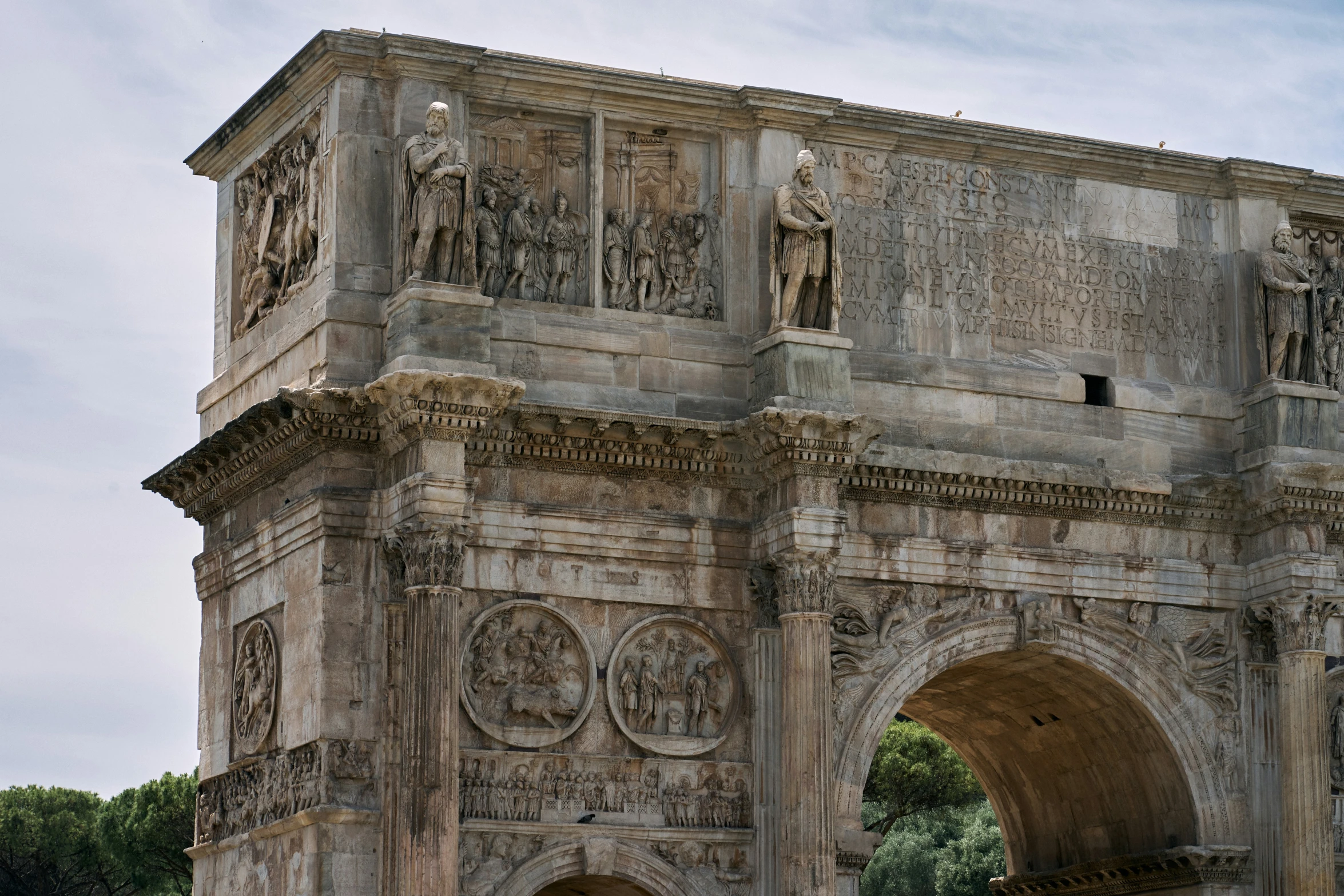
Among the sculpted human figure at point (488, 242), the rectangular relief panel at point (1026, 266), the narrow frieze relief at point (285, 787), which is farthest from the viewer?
the rectangular relief panel at point (1026, 266)

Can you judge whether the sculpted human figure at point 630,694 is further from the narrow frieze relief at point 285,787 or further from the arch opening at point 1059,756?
the arch opening at point 1059,756

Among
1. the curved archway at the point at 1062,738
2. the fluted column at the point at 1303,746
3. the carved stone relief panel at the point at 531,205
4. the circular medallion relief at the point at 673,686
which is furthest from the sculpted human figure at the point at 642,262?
the fluted column at the point at 1303,746

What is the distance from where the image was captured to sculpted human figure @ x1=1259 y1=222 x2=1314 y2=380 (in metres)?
25.7

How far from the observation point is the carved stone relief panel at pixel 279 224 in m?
23.7

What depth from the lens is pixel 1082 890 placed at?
27.0 m

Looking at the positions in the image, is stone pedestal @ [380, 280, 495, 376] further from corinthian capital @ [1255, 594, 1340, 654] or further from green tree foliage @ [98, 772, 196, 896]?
green tree foliage @ [98, 772, 196, 896]

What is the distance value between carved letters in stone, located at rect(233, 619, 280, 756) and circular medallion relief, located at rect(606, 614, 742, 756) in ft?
10.2

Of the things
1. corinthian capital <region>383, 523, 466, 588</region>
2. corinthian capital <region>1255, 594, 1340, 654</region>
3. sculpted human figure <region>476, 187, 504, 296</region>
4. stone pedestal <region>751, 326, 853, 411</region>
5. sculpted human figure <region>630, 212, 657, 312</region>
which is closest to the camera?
corinthian capital <region>383, 523, 466, 588</region>

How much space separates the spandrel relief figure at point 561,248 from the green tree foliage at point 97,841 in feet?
99.3

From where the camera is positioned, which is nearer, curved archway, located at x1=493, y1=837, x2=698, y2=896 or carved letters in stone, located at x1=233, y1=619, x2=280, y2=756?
curved archway, located at x1=493, y1=837, x2=698, y2=896

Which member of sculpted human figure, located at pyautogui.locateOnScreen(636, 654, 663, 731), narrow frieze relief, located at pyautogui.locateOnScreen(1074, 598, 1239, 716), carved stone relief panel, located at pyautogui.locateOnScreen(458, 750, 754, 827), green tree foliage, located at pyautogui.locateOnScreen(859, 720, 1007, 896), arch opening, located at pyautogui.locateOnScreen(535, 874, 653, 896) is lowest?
arch opening, located at pyautogui.locateOnScreen(535, 874, 653, 896)

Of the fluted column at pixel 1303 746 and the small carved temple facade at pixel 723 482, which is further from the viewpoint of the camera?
the fluted column at pixel 1303 746

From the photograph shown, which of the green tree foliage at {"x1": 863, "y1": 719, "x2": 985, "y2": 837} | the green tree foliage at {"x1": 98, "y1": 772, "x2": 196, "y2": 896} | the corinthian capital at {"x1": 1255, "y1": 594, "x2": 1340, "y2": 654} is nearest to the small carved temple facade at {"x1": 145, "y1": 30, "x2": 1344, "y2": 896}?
the corinthian capital at {"x1": 1255, "y1": 594, "x2": 1340, "y2": 654}

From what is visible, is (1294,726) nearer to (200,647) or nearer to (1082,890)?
(1082,890)
